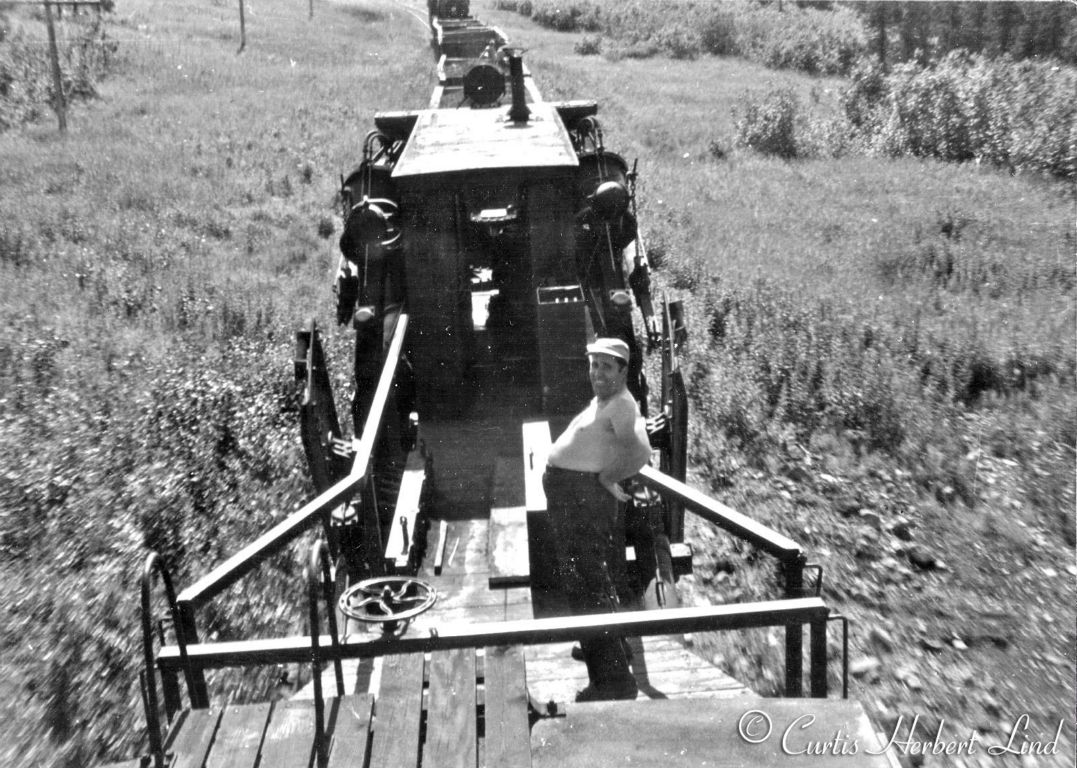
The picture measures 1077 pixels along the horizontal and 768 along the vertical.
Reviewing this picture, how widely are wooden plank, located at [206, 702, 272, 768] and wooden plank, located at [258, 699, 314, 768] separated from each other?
0.11ft

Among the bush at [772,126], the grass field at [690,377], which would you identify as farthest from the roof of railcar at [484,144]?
the bush at [772,126]

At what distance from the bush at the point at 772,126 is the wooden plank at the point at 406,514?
21.4 meters

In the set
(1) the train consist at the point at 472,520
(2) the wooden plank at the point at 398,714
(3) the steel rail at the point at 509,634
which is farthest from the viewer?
(3) the steel rail at the point at 509,634

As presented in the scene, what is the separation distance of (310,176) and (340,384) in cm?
1204

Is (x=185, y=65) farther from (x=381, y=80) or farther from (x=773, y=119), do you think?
(x=773, y=119)

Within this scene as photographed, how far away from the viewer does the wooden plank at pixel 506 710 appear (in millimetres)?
3859

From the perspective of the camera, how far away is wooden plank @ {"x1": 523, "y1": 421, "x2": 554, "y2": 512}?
19.6 ft

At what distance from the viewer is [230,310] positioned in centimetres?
1548

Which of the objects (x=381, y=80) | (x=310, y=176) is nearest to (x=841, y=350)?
(x=310, y=176)

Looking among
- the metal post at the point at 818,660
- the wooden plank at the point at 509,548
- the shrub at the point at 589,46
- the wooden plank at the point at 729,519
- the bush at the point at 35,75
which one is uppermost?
the shrub at the point at 589,46

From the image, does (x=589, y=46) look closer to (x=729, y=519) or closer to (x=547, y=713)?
(x=729, y=519)


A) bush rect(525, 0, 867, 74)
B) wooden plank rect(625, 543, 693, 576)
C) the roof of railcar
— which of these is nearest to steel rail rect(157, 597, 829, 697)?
wooden plank rect(625, 543, 693, 576)

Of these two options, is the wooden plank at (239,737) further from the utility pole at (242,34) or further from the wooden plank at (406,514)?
the utility pole at (242,34)

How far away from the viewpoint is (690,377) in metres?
14.1
